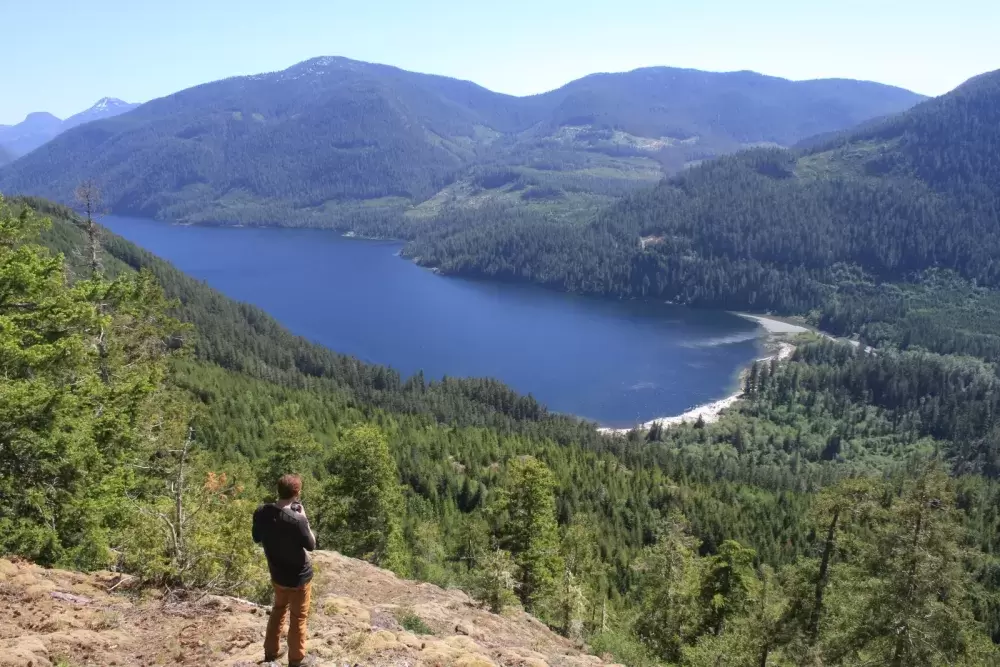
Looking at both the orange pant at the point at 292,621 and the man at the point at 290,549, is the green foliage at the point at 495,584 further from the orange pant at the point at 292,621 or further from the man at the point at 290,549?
the man at the point at 290,549

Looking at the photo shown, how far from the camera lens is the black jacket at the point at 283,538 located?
35.4ft

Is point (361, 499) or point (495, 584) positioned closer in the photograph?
point (495, 584)

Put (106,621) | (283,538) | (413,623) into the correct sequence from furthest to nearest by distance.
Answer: (413,623) → (106,621) → (283,538)

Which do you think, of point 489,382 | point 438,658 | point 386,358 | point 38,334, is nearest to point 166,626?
point 438,658

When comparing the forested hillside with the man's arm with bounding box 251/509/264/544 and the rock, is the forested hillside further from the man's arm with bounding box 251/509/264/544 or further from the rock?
the man's arm with bounding box 251/509/264/544

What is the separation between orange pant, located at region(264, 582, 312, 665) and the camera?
11172 mm

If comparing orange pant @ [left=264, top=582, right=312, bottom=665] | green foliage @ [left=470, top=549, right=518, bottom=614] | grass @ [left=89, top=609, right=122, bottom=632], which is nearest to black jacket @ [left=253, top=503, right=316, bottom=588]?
orange pant @ [left=264, top=582, right=312, bottom=665]

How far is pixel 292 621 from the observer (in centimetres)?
Result: 1116

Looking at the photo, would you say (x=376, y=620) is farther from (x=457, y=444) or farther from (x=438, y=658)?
(x=457, y=444)

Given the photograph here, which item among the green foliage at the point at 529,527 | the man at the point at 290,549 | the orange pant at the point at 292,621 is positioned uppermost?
the man at the point at 290,549

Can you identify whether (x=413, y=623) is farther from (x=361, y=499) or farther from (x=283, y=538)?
(x=361, y=499)

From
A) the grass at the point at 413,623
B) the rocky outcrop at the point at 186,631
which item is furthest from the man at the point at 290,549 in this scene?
the grass at the point at 413,623

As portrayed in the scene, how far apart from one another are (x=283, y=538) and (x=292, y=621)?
1.58 metres

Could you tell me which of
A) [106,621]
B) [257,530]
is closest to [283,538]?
[257,530]
